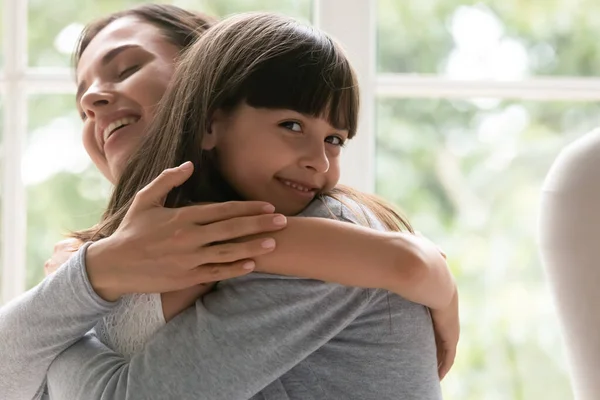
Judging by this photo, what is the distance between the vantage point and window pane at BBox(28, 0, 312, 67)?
214cm

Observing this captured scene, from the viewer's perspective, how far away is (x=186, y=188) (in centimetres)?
135

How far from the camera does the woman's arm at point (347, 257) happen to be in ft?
3.97

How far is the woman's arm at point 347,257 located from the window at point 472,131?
0.85 metres

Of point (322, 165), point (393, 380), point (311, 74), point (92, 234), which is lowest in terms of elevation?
point (393, 380)

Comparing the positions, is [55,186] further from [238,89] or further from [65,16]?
[238,89]

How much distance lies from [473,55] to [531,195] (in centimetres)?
36

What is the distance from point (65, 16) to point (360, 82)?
735 millimetres

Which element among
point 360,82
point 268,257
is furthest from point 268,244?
point 360,82

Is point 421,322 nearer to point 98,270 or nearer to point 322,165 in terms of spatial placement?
point 322,165

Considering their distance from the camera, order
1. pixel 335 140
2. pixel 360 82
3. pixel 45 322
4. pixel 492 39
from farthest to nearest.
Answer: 1. pixel 492 39
2. pixel 360 82
3. pixel 335 140
4. pixel 45 322

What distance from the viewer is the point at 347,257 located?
1.21 meters

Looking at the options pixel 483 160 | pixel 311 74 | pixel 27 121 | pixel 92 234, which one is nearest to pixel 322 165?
pixel 311 74

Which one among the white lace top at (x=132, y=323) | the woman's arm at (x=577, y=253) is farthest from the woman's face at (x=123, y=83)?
the woman's arm at (x=577, y=253)

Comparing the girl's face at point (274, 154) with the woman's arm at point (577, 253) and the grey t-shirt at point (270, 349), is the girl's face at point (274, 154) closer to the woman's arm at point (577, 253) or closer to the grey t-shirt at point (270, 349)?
the grey t-shirt at point (270, 349)
